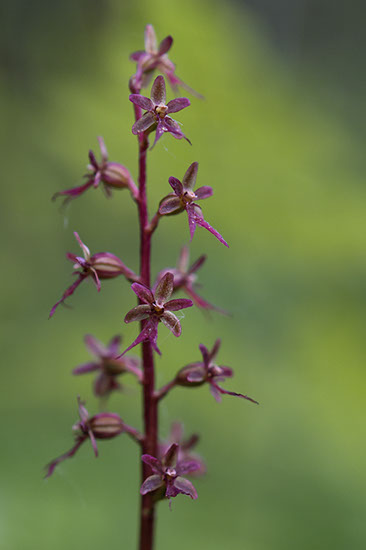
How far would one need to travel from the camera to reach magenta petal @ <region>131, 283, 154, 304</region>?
5.43ft

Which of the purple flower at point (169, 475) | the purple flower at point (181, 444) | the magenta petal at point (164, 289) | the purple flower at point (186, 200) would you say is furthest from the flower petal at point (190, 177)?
the purple flower at point (181, 444)

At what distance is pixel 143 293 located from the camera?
1.67 m

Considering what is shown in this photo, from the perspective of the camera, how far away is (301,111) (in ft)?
15.0

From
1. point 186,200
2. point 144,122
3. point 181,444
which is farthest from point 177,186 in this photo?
point 181,444

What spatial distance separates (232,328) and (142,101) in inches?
105

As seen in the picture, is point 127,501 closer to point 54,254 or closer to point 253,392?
point 253,392

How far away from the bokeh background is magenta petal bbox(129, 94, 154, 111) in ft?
5.80

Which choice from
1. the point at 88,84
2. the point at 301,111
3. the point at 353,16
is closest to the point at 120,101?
the point at 88,84

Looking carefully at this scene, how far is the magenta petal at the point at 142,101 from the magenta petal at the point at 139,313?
49 centimetres

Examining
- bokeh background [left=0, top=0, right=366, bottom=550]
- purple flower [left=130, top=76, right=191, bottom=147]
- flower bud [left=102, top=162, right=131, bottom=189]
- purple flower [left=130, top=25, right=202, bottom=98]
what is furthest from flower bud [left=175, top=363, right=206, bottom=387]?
bokeh background [left=0, top=0, right=366, bottom=550]

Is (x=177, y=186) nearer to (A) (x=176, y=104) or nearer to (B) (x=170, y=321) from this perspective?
(A) (x=176, y=104)

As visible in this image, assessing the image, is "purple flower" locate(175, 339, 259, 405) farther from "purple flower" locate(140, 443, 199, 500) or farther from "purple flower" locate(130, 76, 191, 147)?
"purple flower" locate(130, 76, 191, 147)

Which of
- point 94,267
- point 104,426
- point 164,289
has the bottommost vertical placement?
point 104,426

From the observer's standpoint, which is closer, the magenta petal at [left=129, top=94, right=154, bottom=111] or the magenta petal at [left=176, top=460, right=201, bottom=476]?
the magenta petal at [left=129, top=94, right=154, bottom=111]
